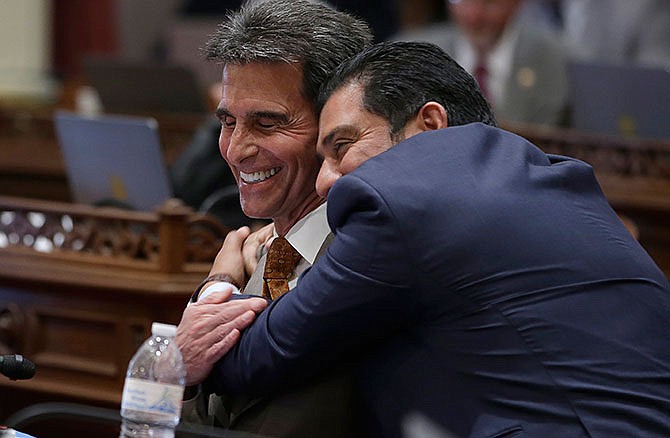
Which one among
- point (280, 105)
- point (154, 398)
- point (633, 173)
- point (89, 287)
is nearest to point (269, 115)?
point (280, 105)

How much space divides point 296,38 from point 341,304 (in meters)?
0.62

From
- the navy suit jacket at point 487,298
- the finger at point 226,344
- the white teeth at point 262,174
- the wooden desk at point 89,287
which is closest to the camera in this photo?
the navy suit jacket at point 487,298

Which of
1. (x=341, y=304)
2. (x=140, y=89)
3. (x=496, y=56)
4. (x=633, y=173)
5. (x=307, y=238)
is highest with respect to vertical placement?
(x=341, y=304)

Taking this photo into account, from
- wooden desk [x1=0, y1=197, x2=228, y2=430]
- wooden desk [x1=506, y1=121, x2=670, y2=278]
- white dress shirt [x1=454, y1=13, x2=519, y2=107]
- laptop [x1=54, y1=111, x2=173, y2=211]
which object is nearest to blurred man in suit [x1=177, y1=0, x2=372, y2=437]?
wooden desk [x1=0, y1=197, x2=228, y2=430]

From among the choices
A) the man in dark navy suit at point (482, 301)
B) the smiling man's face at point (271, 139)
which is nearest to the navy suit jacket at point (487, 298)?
the man in dark navy suit at point (482, 301)

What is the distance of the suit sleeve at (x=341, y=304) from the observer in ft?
6.24

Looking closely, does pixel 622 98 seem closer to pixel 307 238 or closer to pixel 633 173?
pixel 633 173

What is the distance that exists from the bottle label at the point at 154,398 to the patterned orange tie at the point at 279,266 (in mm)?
448

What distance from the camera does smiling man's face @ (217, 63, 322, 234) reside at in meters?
2.37

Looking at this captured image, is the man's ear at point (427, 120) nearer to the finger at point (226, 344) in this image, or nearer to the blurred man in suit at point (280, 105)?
the blurred man in suit at point (280, 105)

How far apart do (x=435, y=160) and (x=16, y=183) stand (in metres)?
4.16

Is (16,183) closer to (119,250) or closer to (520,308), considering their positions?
(119,250)

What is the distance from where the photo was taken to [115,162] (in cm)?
389

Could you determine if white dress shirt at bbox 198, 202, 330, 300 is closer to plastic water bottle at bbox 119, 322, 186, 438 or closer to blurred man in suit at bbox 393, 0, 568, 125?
plastic water bottle at bbox 119, 322, 186, 438
